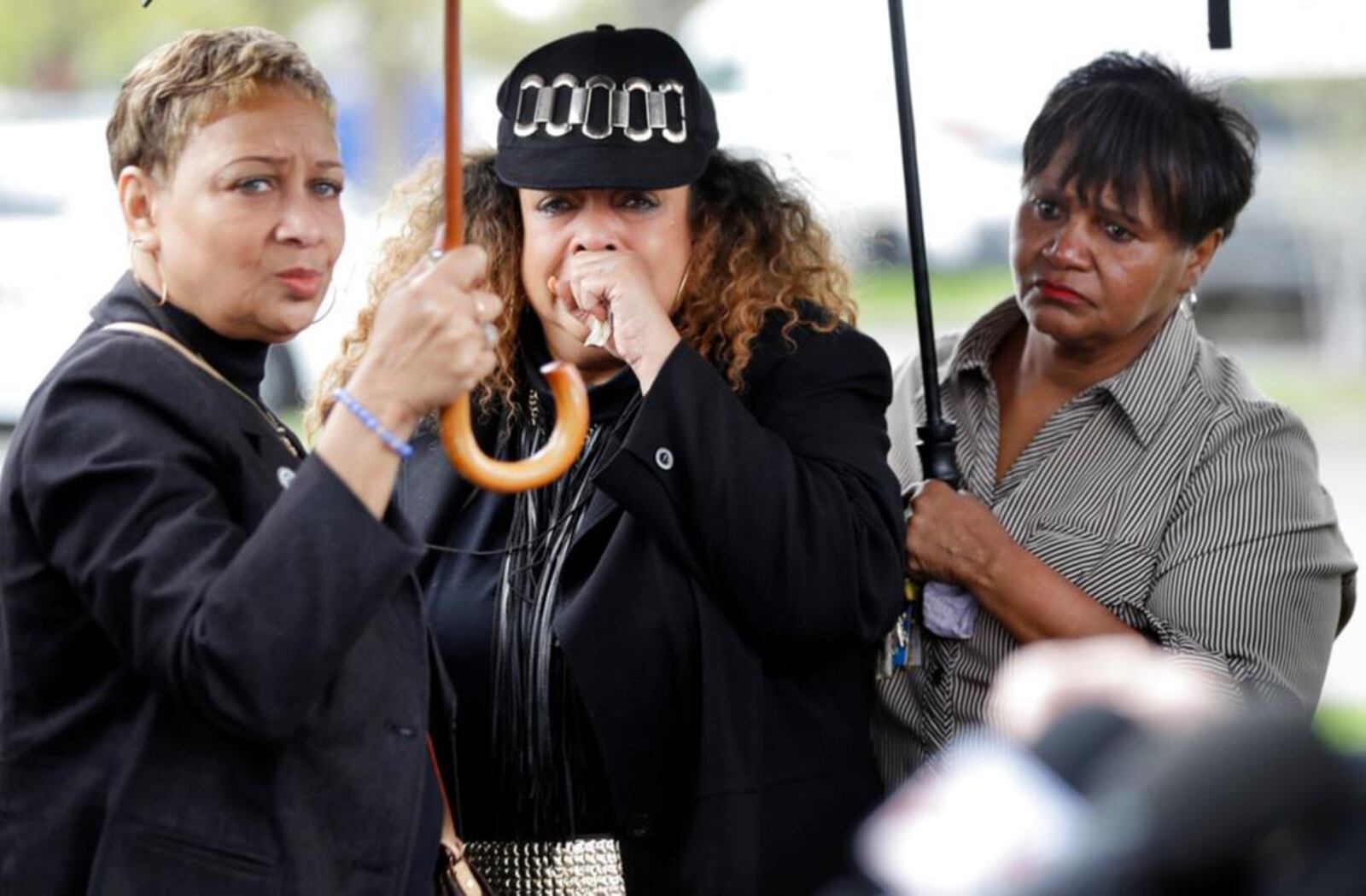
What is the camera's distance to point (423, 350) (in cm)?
197

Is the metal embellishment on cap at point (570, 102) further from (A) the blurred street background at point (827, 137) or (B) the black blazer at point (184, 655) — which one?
(A) the blurred street background at point (827, 137)

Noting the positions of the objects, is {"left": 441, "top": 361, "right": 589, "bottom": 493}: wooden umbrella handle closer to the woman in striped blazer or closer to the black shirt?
the black shirt

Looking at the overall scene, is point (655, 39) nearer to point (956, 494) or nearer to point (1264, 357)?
point (956, 494)

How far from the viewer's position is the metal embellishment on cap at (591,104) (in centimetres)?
262

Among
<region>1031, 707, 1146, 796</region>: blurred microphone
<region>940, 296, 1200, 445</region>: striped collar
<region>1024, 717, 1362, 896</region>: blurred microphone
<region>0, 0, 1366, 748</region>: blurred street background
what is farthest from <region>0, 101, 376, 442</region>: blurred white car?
<region>1024, 717, 1362, 896</region>: blurred microphone

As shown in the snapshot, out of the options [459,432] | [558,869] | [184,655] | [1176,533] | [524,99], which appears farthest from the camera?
[1176,533]

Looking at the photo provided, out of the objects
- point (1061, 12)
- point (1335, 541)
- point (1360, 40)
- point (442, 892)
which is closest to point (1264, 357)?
point (1360, 40)

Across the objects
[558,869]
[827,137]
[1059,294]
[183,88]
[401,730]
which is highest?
[183,88]

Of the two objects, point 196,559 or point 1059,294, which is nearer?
point 196,559

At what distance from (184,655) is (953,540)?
1.26 metres

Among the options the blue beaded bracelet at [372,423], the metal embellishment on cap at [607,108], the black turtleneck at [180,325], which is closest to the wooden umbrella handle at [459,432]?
the blue beaded bracelet at [372,423]

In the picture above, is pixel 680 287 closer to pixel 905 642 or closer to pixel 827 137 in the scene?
pixel 905 642

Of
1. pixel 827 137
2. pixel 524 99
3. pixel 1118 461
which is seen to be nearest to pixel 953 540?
pixel 1118 461

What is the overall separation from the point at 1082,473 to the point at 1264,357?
11.6 meters
